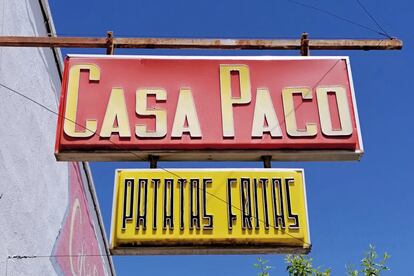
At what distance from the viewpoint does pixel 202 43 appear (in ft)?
17.2

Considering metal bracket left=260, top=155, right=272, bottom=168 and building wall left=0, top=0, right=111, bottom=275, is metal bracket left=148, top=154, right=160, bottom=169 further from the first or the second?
building wall left=0, top=0, right=111, bottom=275

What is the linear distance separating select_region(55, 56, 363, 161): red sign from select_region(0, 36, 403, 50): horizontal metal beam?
0.58 feet

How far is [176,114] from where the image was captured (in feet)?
17.0

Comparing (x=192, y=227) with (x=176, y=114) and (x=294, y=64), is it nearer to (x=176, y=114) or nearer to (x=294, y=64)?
(x=176, y=114)

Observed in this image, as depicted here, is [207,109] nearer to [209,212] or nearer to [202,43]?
[202,43]

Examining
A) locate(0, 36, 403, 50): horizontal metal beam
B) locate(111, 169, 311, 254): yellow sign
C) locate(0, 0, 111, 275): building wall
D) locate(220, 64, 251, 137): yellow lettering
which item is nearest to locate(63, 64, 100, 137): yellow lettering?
locate(0, 36, 403, 50): horizontal metal beam

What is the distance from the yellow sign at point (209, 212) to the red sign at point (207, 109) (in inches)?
8.7

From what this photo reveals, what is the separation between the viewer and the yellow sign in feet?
16.2

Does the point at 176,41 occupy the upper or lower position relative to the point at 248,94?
upper

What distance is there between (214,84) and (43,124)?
11.6 feet

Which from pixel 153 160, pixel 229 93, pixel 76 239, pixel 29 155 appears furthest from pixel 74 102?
pixel 76 239

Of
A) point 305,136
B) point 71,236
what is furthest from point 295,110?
point 71,236

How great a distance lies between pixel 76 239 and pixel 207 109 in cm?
581

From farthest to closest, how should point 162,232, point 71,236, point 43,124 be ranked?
point 71,236 < point 43,124 < point 162,232
